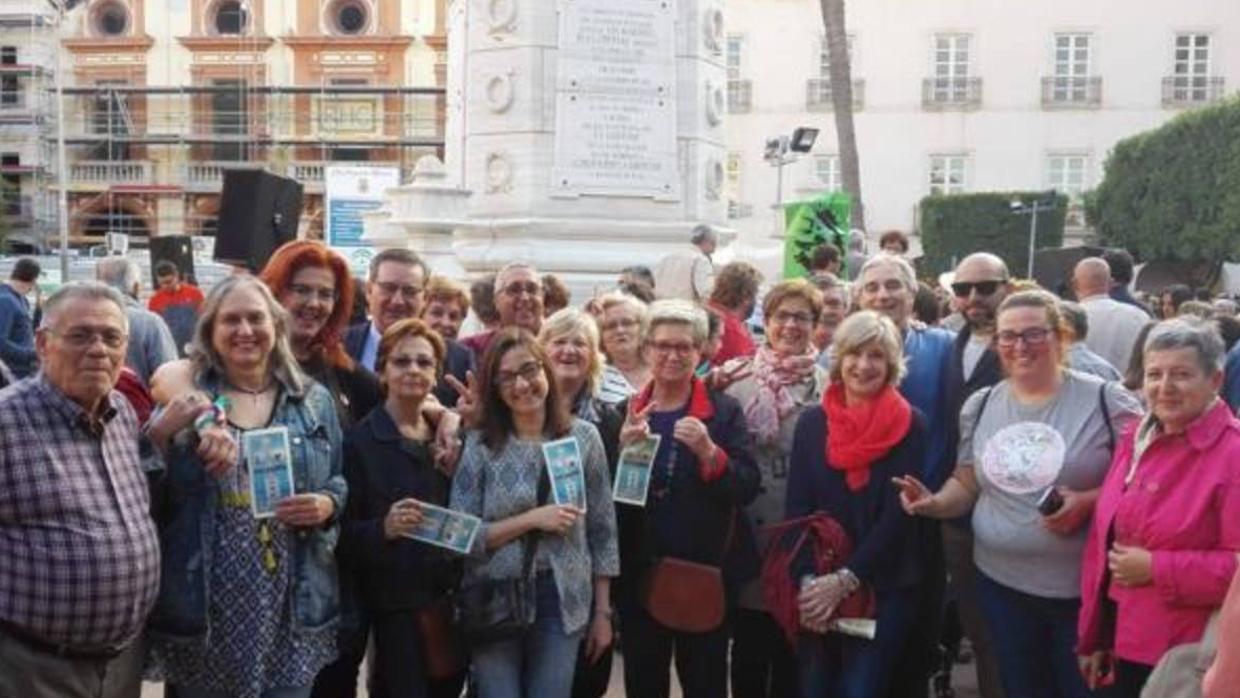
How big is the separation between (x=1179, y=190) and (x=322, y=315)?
39.5 metres

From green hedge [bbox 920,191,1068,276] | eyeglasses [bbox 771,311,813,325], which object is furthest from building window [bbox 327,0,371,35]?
eyeglasses [bbox 771,311,813,325]

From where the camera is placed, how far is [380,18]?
61.3 meters

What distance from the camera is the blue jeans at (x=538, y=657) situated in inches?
211

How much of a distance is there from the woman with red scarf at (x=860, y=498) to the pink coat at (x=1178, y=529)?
84 centimetres

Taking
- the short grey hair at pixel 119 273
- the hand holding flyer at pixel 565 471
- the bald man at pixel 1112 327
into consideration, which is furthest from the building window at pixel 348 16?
the hand holding flyer at pixel 565 471

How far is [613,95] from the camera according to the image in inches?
516

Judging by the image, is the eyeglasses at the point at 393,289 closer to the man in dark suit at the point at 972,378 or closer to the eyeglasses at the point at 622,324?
the eyeglasses at the point at 622,324

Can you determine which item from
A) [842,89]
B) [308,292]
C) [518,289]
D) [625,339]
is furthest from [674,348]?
[842,89]

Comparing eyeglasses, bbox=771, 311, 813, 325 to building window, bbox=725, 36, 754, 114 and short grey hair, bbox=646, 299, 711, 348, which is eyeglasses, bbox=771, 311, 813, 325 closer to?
short grey hair, bbox=646, 299, 711, 348

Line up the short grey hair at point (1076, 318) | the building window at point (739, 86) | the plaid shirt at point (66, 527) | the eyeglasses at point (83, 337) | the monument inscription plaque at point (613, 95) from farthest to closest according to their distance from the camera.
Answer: the building window at point (739, 86), the monument inscription plaque at point (613, 95), the short grey hair at point (1076, 318), the eyeglasses at point (83, 337), the plaid shirt at point (66, 527)

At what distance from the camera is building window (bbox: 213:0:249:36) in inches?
2418

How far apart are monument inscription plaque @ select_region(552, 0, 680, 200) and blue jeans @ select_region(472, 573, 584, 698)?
813 cm

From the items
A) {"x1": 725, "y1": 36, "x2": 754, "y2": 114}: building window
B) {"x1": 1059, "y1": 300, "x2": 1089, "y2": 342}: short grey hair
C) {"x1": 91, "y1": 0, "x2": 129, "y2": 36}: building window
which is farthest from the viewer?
{"x1": 91, "y1": 0, "x2": 129, "y2": 36}: building window

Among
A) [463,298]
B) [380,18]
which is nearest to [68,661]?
[463,298]
